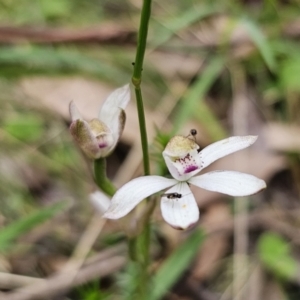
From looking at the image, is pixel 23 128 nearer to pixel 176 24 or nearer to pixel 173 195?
pixel 176 24

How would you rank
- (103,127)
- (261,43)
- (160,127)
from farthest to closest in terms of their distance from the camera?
1. (160,127)
2. (261,43)
3. (103,127)

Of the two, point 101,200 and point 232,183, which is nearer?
point 232,183

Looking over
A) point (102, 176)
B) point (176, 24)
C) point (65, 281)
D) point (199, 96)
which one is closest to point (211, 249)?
point (65, 281)

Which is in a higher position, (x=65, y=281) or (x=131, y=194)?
(x=131, y=194)

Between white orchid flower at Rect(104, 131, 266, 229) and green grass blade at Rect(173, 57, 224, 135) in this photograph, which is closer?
white orchid flower at Rect(104, 131, 266, 229)

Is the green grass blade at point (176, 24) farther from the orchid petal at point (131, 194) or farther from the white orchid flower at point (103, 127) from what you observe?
the orchid petal at point (131, 194)

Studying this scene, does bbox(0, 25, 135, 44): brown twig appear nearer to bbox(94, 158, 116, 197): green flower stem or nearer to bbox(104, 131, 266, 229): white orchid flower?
bbox(94, 158, 116, 197): green flower stem

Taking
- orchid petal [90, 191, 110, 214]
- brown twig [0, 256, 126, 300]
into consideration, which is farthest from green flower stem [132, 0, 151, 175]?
brown twig [0, 256, 126, 300]
